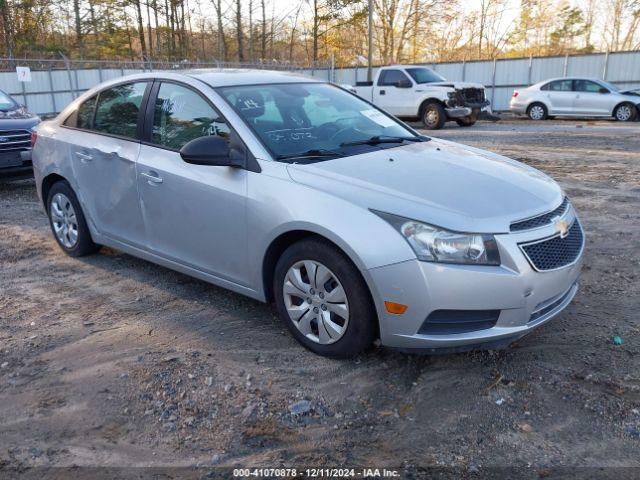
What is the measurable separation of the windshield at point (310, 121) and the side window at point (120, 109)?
91cm

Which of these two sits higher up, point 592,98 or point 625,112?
point 592,98

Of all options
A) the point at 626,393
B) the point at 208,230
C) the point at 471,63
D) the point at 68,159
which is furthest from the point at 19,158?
the point at 471,63

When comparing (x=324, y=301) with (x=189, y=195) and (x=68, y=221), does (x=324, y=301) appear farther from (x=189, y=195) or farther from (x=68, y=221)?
(x=68, y=221)

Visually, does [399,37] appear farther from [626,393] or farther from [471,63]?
[626,393]

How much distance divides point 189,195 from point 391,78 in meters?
15.9

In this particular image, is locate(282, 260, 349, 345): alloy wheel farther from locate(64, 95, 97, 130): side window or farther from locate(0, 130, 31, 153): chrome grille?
locate(0, 130, 31, 153): chrome grille

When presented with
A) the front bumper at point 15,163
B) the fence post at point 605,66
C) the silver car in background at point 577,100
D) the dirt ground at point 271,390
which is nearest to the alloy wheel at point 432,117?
the silver car in background at point 577,100

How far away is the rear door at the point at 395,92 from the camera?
18.5 metres

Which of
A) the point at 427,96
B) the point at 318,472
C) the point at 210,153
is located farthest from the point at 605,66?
the point at 318,472

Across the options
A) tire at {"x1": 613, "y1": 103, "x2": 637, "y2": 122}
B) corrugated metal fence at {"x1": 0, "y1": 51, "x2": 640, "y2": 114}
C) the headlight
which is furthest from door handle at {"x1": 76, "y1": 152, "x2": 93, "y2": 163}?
tire at {"x1": 613, "y1": 103, "x2": 637, "y2": 122}

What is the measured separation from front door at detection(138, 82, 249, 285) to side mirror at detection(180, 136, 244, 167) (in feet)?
0.25

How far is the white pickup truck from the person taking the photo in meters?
17.9

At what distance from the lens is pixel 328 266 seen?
3.26 m

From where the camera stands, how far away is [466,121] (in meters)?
18.6
